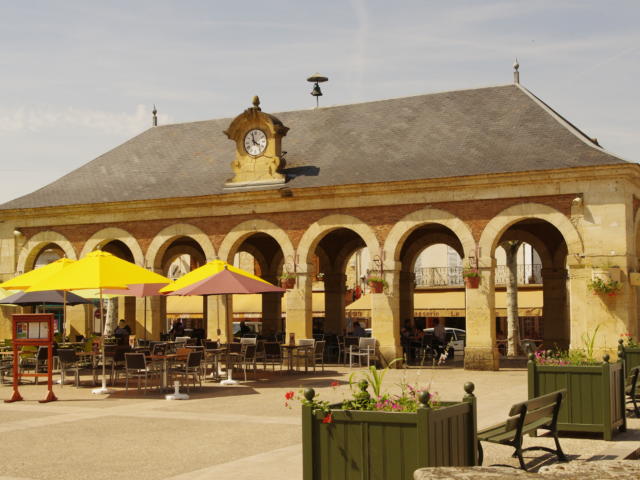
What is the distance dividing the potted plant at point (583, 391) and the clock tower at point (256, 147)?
15749mm

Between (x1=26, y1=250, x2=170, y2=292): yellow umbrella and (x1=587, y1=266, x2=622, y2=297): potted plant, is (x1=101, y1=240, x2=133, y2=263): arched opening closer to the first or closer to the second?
(x1=26, y1=250, x2=170, y2=292): yellow umbrella

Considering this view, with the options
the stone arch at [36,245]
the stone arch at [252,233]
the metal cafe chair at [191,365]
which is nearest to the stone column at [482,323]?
the stone arch at [252,233]

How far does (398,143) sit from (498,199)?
4161 mm

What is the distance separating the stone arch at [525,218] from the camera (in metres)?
22.3

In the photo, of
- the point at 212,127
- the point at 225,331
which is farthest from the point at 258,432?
the point at 212,127

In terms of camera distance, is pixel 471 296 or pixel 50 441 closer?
pixel 50 441

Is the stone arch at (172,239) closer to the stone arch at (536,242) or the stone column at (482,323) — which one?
the stone column at (482,323)

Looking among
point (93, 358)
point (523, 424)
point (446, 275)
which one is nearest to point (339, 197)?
point (93, 358)

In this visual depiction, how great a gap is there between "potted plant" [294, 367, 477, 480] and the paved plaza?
598mm

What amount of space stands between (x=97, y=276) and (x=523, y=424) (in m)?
10.8

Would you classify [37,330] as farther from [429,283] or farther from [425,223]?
[429,283]

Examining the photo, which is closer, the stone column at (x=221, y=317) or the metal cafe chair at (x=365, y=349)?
the metal cafe chair at (x=365, y=349)

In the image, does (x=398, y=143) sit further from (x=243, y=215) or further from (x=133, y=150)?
(x=133, y=150)

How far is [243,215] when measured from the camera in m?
26.7
